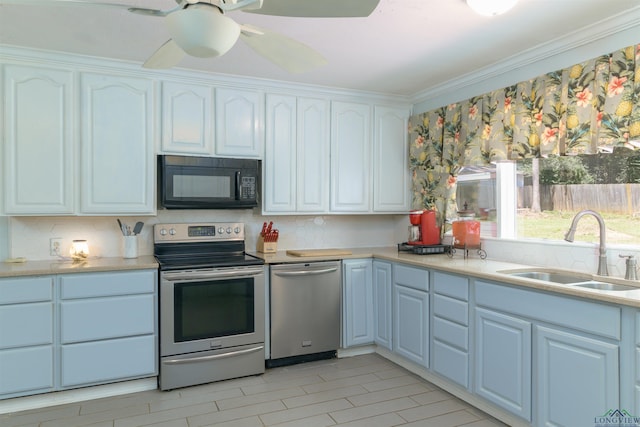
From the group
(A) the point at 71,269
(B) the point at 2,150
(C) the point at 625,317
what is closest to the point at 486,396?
(C) the point at 625,317

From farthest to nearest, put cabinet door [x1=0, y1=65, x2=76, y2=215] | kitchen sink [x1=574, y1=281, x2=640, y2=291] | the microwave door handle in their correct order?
1. the microwave door handle
2. cabinet door [x1=0, y1=65, x2=76, y2=215]
3. kitchen sink [x1=574, y1=281, x2=640, y2=291]

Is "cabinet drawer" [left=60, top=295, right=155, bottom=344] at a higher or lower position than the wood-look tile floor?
higher

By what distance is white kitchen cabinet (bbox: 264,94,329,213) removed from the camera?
3.67 metres

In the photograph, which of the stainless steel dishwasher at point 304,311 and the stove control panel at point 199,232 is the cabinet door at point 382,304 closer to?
the stainless steel dishwasher at point 304,311

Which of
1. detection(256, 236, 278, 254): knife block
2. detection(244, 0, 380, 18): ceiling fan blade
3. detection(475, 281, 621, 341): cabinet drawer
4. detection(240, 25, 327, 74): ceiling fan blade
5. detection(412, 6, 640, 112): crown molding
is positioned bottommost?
detection(475, 281, 621, 341): cabinet drawer

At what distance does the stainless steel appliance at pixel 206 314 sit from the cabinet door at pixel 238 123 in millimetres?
772

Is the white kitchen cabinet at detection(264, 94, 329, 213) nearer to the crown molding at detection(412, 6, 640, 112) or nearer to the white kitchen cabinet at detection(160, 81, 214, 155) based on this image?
the white kitchen cabinet at detection(160, 81, 214, 155)

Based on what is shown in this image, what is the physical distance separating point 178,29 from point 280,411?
7.47 ft

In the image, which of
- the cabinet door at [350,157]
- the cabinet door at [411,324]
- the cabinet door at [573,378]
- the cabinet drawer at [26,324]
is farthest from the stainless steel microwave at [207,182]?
the cabinet door at [573,378]

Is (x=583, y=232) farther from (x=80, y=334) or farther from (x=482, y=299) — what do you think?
(x=80, y=334)

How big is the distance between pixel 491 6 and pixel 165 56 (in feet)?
5.26

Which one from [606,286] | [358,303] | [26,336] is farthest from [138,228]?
[606,286]

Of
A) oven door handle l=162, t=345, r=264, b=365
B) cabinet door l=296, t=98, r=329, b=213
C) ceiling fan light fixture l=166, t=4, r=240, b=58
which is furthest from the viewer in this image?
cabinet door l=296, t=98, r=329, b=213

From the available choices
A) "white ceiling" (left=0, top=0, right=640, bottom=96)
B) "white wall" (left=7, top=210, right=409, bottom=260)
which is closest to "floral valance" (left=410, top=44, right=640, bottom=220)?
"white ceiling" (left=0, top=0, right=640, bottom=96)
